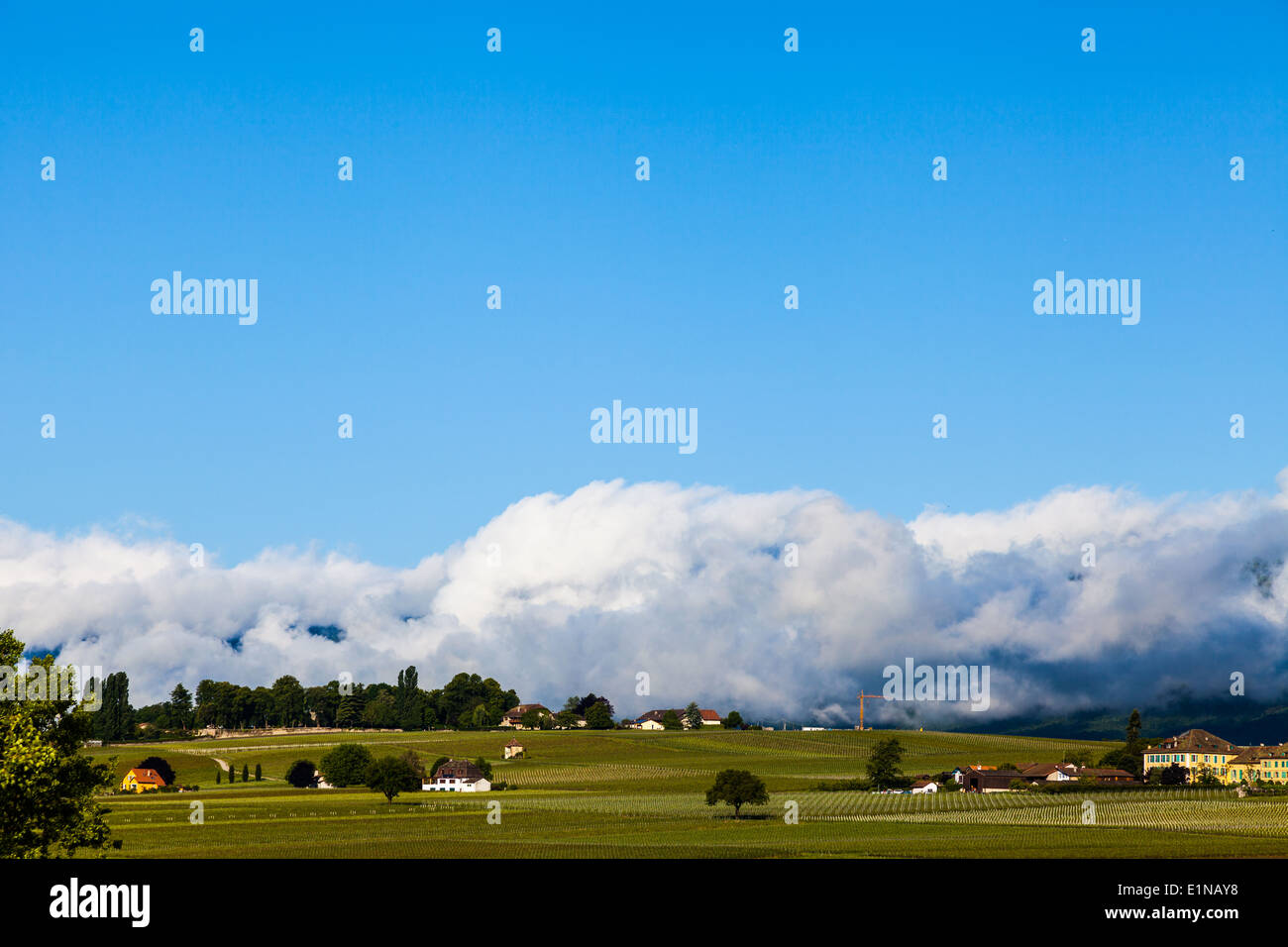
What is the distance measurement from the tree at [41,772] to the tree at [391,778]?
102 meters

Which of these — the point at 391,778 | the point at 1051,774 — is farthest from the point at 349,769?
the point at 1051,774

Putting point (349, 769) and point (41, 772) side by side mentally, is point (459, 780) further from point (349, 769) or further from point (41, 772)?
point (41, 772)

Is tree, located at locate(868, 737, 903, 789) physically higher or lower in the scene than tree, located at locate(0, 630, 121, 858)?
lower

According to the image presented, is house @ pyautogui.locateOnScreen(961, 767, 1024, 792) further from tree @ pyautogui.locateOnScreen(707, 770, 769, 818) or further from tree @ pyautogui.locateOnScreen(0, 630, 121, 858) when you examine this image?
tree @ pyautogui.locateOnScreen(0, 630, 121, 858)

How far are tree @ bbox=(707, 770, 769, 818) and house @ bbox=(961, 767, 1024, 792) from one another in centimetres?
6298

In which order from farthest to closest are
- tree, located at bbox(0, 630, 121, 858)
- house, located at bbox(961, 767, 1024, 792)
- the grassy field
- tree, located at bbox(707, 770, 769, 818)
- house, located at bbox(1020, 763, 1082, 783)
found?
1. house, located at bbox(1020, 763, 1082, 783)
2. house, located at bbox(961, 767, 1024, 792)
3. tree, located at bbox(707, 770, 769, 818)
4. the grassy field
5. tree, located at bbox(0, 630, 121, 858)

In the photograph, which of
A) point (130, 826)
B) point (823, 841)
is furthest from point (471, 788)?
point (823, 841)

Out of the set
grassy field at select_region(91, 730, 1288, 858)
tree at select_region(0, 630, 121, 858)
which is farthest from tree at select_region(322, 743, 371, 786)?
tree at select_region(0, 630, 121, 858)

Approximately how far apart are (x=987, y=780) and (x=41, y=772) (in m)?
160

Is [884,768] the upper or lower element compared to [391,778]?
lower

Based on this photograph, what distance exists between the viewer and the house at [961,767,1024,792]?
608 ft

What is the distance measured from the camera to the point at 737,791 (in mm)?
131000

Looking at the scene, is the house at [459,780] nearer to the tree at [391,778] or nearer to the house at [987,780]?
the tree at [391,778]
